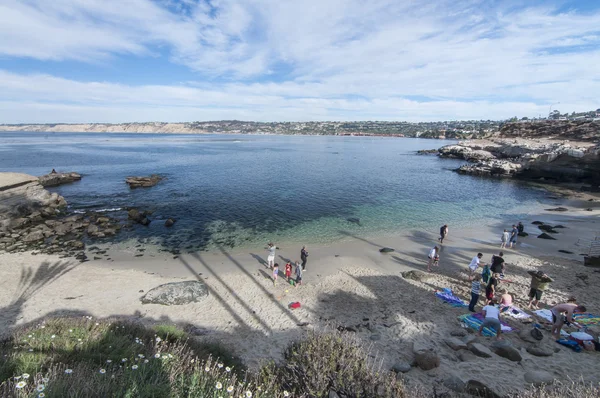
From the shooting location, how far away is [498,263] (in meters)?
13.5

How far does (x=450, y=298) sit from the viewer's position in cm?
1284

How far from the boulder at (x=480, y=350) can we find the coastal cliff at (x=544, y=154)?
46.3 metres

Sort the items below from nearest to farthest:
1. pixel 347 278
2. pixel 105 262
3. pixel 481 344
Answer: pixel 481 344, pixel 347 278, pixel 105 262

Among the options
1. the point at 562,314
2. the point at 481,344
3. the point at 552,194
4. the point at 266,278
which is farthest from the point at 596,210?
the point at 266,278

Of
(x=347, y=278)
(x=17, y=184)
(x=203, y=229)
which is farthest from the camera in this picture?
(x=17, y=184)

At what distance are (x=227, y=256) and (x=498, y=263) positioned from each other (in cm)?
1527

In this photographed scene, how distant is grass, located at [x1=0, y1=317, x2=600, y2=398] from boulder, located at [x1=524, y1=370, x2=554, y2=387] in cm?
126

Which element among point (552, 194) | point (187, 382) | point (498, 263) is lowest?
point (552, 194)

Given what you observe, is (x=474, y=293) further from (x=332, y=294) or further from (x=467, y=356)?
(x=332, y=294)

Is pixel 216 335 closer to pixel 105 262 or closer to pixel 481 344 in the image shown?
pixel 481 344

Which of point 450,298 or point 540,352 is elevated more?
point 540,352

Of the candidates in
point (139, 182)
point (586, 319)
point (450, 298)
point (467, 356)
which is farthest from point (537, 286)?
point (139, 182)

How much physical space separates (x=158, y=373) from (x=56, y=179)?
4959cm

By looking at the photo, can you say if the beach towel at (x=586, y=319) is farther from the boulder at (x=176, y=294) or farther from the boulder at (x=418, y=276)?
the boulder at (x=176, y=294)
